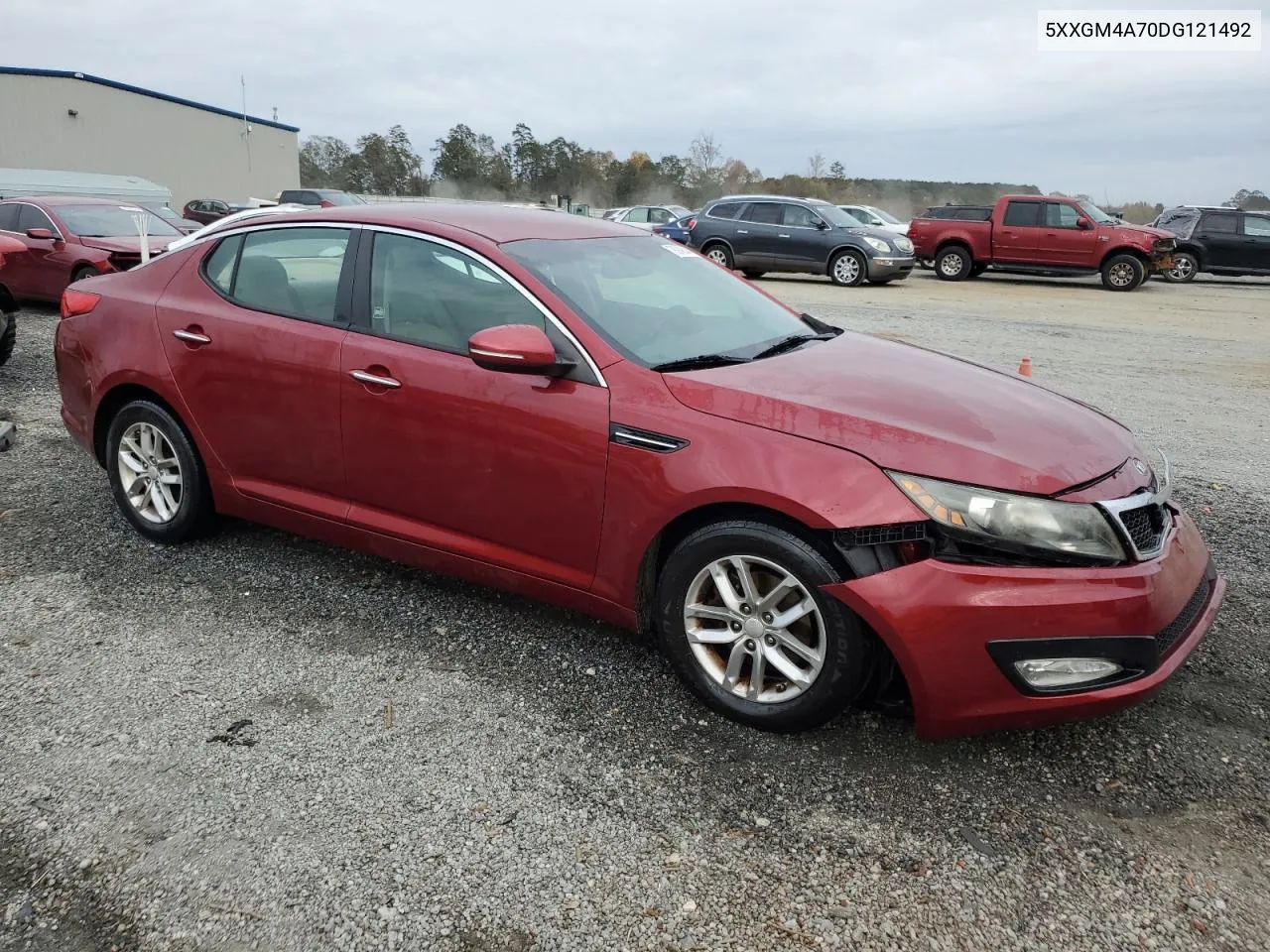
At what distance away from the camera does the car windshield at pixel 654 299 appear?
3354 millimetres

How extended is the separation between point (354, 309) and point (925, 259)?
20.2 metres

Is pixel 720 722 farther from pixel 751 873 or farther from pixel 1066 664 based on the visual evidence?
pixel 1066 664

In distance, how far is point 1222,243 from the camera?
21312 millimetres

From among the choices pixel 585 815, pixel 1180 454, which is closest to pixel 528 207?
pixel 585 815

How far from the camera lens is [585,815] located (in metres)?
2.62

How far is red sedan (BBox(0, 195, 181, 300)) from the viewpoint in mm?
11219

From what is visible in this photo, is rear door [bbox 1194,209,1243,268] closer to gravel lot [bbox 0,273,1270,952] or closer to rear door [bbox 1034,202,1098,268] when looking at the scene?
rear door [bbox 1034,202,1098,268]

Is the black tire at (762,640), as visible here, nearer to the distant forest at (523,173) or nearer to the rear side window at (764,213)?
the rear side window at (764,213)

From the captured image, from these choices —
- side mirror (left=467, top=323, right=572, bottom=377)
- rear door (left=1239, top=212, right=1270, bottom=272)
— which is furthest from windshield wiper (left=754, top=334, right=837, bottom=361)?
rear door (left=1239, top=212, right=1270, bottom=272)

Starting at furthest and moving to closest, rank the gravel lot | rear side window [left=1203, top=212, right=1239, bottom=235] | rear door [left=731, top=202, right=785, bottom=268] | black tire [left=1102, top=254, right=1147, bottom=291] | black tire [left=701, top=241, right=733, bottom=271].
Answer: rear side window [left=1203, top=212, right=1239, bottom=235]
black tire [left=701, top=241, right=733, bottom=271]
black tire [left=1102, top=254, right=1147, bottom=291]
rear door [left=731, top=202, right=785, bottom=268]
the gravel lot

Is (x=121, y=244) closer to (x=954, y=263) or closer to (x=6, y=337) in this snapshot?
(x=6, y=337)

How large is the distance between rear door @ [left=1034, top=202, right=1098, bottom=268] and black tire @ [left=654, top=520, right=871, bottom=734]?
1947 centimetres

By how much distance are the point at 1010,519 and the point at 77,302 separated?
423 centimetres

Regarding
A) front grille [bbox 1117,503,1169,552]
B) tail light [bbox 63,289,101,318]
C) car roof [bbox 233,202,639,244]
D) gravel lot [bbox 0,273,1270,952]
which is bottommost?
gravel lot [bbox 0,273,1270,952]
